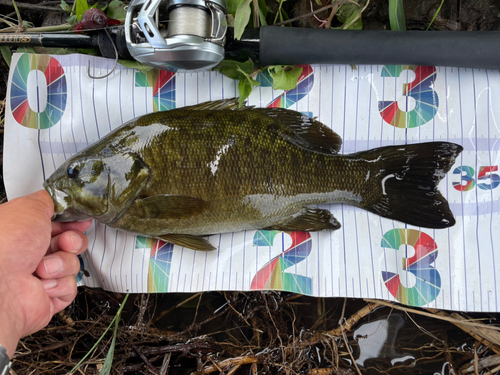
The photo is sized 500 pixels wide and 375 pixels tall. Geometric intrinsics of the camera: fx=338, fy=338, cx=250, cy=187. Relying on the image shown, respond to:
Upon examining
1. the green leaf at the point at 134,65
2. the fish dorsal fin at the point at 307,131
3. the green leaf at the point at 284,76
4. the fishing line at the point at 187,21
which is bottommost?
the fish dorsal fin at the point at 307,131

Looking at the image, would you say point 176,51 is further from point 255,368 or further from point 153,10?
point 255,368

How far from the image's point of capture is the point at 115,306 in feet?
6.53

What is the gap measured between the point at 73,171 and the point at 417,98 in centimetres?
179

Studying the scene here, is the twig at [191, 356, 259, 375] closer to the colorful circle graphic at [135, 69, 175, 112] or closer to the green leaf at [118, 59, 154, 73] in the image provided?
the colorful circle graphic at [135, 69, 175, 112]

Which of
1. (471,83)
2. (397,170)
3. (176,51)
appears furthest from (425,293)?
(176,51)

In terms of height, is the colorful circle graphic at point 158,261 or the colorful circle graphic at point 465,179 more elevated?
the colorful circle graphic at point 465,179

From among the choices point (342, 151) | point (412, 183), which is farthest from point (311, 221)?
→ point (412, 183)

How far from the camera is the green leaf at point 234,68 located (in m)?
1.72

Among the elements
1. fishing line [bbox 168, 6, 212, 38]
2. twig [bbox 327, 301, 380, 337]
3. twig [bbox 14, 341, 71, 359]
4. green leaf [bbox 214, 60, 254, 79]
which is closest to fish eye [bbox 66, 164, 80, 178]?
fishing line [bbox 168, 6, 212, 38]

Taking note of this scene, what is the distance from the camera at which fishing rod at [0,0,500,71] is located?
4.86 ft

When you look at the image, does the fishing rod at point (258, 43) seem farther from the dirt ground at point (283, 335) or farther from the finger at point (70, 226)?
the finger at point (70, 226)

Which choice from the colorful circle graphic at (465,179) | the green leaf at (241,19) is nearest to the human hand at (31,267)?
the green leaf at (241,19)

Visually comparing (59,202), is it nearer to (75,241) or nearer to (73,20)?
(75,241)

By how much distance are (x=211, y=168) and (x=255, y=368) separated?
1.12 meters
